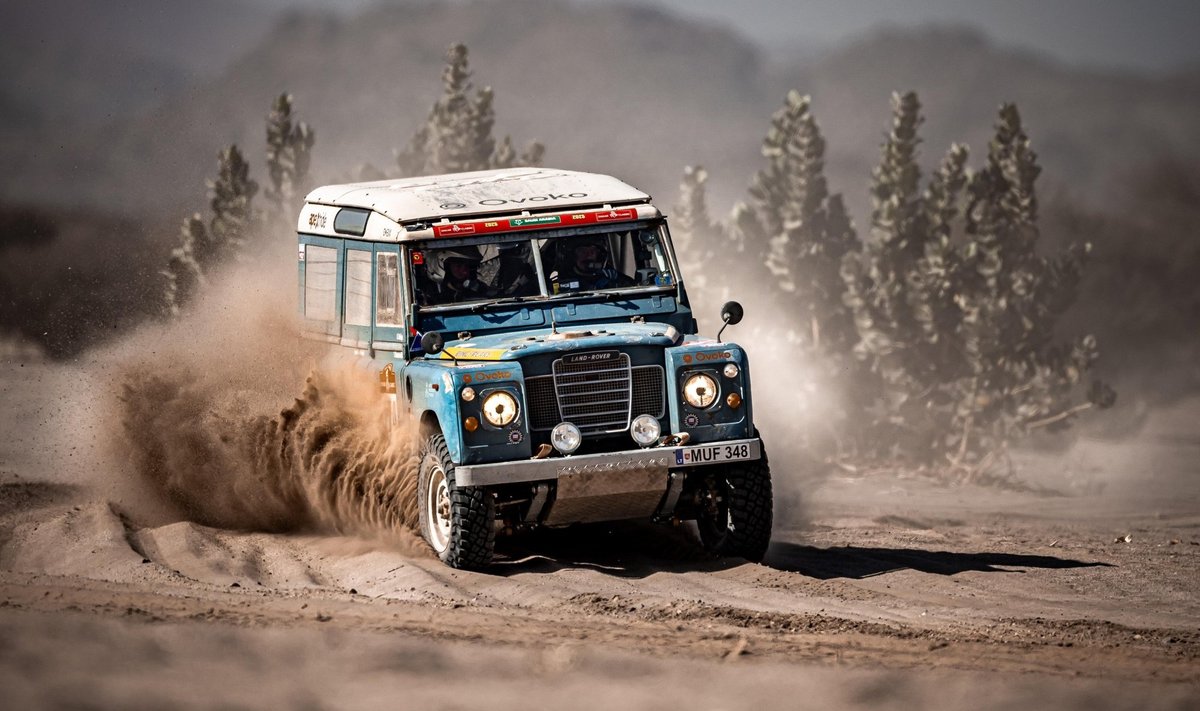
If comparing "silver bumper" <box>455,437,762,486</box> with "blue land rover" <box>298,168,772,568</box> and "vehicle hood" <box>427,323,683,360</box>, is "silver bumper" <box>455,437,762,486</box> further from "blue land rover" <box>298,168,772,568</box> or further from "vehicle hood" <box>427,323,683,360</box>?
"vehicle hood" <box>427,323,683,360</box>

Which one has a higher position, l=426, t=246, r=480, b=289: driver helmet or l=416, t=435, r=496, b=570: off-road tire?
l=426, t=246, r=480, b=289: driver helmet

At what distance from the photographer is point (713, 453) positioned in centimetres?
1230

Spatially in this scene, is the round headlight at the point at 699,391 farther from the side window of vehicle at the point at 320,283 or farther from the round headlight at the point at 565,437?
the side window of vehicle at the point at 320,283

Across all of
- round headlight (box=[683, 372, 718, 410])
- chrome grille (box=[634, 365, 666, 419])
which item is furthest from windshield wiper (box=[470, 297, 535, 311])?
round headlight (box=[683, 372, 718, 410])

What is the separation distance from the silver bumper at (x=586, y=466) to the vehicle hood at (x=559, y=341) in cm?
77

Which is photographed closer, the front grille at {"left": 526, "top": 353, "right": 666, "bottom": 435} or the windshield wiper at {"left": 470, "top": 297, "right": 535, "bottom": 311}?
the front grille at {"left": 526, "top": 353, "right": 666, "bottom": 435}

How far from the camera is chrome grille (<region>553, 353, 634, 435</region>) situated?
40.4ft

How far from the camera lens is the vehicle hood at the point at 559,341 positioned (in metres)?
12.3

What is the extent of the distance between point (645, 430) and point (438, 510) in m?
1.64

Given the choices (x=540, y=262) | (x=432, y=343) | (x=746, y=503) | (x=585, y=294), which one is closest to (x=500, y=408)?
(x=432, y=343)

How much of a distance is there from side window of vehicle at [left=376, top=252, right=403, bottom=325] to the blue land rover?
19 millimetres

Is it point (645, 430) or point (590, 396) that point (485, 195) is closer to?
point (590, 396)

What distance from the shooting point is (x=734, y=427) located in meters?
12.5

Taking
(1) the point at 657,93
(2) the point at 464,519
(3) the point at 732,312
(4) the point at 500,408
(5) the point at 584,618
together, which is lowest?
(5) the point at 584,618
